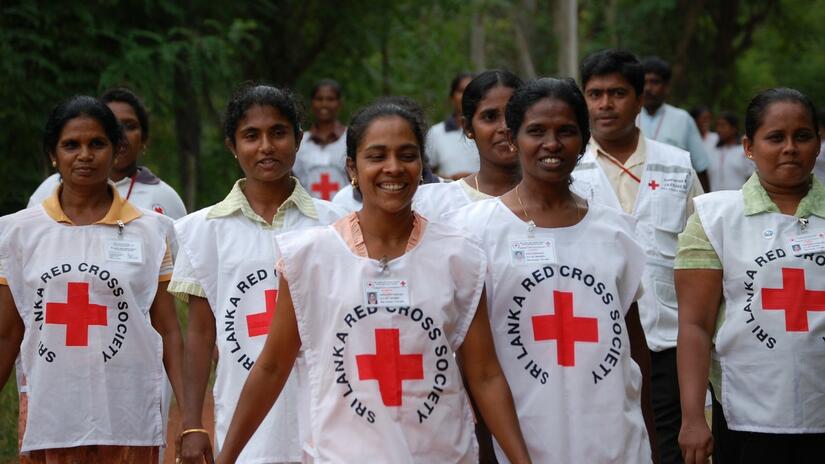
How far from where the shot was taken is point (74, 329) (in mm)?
5027

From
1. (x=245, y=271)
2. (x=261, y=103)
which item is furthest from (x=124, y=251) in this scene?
(x=261, y=103)

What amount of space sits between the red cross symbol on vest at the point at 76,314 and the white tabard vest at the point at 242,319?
0.50m

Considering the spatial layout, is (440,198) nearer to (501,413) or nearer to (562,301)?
(562,301)

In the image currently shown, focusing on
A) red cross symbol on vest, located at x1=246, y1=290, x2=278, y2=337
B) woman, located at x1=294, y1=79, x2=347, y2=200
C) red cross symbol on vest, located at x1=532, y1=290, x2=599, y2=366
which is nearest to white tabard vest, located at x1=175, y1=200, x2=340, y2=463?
red cross symbol on vest, located at x1=246, y1=290, x2=278, y2=337

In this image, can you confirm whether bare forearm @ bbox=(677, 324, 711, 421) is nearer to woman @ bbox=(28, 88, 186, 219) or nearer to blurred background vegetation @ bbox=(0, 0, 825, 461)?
woman @ bbox=(28, 88, 186, 219)

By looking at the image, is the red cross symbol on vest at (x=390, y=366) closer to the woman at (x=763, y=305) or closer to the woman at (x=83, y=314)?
the woman at (x=763, y=305)

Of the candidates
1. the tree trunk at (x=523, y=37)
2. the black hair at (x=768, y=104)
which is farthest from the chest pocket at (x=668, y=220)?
the tree trunk at (x=523, y=37)

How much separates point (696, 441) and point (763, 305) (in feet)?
1.70

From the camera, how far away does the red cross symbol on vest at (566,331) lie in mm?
4219

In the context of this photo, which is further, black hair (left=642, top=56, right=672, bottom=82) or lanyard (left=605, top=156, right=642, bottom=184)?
black hair (left=642, top=56, right=672, bottom=82)

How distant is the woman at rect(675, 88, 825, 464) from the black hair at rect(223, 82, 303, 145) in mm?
1514

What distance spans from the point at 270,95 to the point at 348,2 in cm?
942

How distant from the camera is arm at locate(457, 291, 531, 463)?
3902mm

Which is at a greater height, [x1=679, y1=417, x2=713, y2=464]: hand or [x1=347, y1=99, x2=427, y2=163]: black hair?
[x1=347, y1=99, x2=427, y2=163]: black hair
